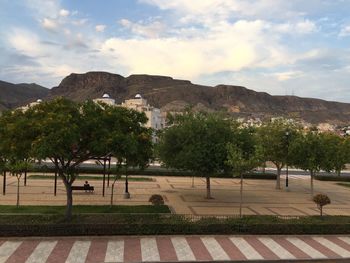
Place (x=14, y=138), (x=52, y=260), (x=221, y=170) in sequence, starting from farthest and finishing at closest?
1. (x=221, y=170)
2. (x=14, y=138)
3. (x=52, y=260)

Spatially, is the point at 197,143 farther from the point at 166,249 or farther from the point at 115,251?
the point at 115,251

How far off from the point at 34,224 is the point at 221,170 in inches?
578

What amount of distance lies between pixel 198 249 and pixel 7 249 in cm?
751

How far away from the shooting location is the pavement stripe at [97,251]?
53.1ft

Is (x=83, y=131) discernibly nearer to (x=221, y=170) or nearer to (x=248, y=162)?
(x=248, y=162)

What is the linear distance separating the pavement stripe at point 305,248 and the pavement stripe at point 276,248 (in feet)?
2.65

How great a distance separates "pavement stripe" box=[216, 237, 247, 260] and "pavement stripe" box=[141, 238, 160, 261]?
2826 millimetres

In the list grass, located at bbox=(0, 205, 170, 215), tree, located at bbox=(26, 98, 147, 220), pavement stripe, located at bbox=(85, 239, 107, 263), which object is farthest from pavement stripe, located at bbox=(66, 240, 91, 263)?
grass, located at bbox=(0, 205, 170, 215)

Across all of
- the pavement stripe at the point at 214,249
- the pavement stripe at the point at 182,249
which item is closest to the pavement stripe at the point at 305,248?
the pavement stripe at the point at 214,249

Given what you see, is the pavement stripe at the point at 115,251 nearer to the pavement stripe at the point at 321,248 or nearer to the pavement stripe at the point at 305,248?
the pavement stripe at the point at 305,248

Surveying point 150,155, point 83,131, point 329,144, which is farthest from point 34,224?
point 329,144

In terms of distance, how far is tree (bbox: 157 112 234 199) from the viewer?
1148 inches

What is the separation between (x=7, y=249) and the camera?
17.0m

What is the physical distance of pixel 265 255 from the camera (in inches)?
677
